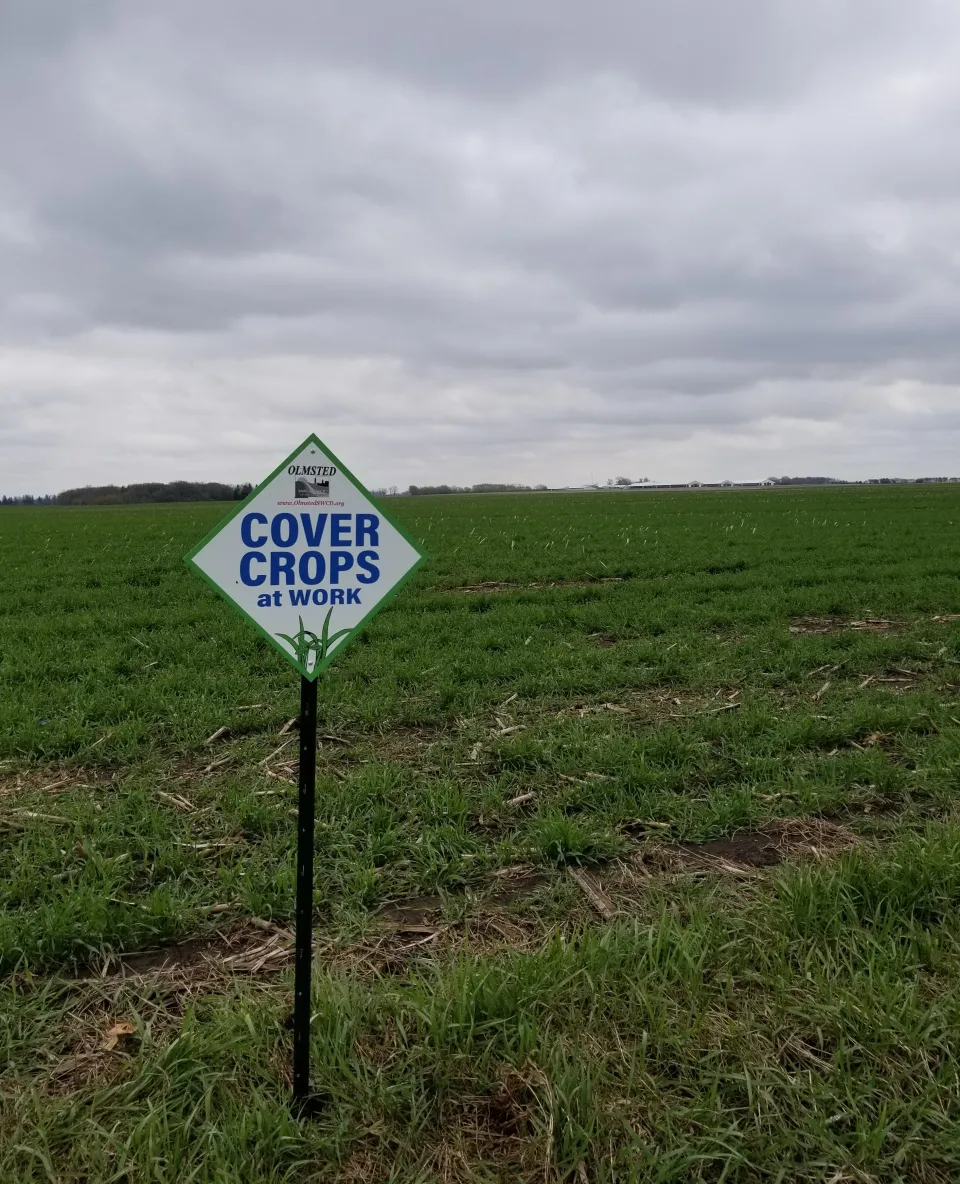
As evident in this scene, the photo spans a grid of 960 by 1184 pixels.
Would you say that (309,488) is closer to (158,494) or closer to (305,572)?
(305,572)

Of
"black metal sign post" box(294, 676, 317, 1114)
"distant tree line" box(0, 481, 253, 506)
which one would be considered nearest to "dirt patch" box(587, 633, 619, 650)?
"black metal sign post" box(294, 676, 317, 1114)

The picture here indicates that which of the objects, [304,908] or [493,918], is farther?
[493,918]

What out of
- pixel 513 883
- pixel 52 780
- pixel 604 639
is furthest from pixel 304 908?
pixel 604 639

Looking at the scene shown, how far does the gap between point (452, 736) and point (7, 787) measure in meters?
3.12

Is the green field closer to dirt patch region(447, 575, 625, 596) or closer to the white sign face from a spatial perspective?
the white sign face

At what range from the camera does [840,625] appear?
10227 millimetres

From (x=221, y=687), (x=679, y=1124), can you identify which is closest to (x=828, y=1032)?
(x=679, y=1124)

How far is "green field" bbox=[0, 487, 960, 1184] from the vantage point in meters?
2.48

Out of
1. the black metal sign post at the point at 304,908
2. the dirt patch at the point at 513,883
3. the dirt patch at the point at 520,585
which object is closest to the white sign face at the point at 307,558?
the black metal sign post at the point at 304,908

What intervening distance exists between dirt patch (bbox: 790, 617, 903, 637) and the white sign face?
320 inches

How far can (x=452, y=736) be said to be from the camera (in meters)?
6.24

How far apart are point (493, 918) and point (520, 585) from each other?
10408 mm

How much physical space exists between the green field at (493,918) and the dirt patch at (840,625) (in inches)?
62.0

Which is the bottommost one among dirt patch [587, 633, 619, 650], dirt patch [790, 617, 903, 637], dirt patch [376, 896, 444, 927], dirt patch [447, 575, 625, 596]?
dirt patch [376, 896, 444, 927]
